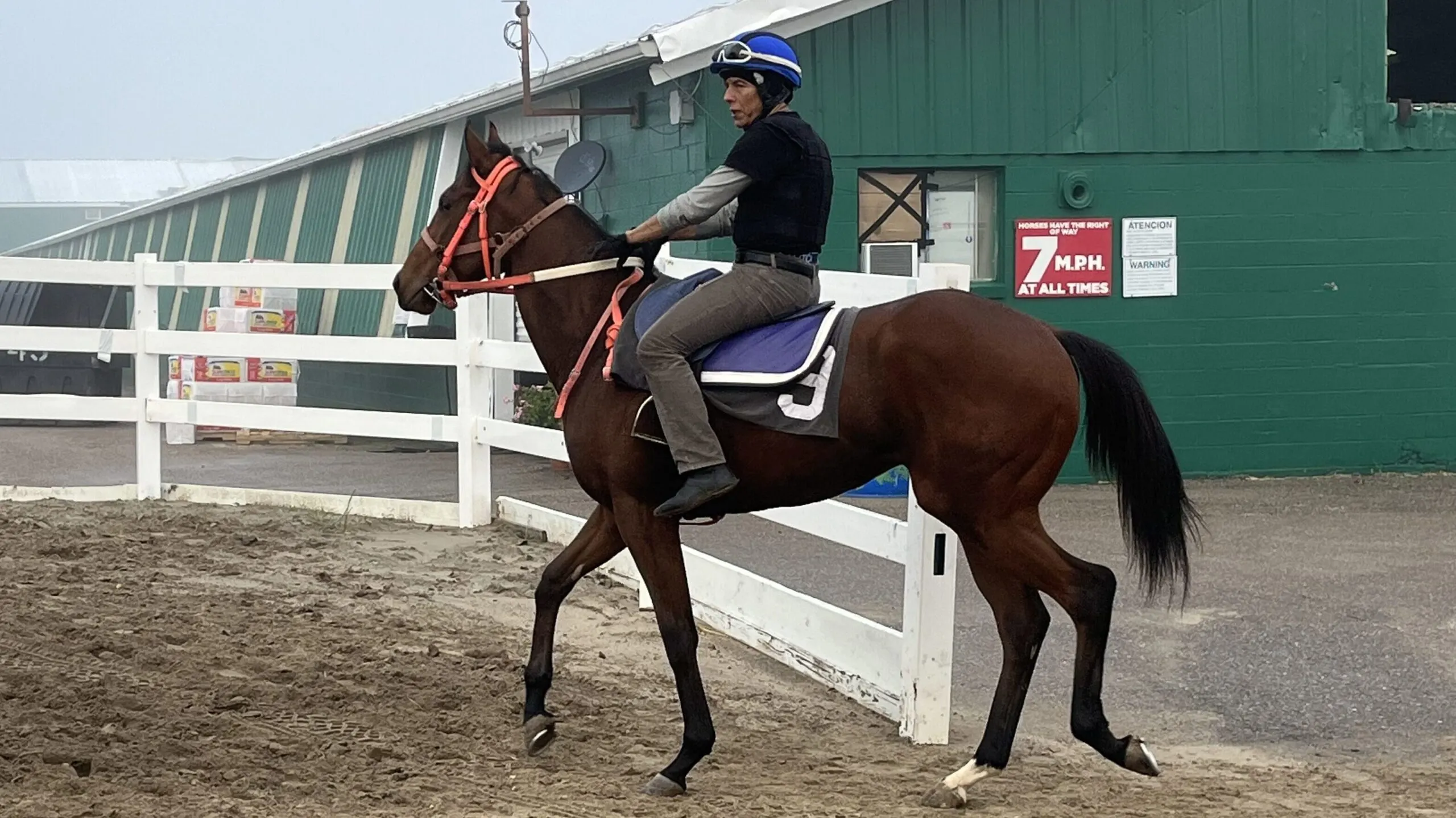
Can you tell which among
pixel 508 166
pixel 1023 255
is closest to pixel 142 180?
pixel 1023 255

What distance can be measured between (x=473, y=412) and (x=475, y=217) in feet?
14.4

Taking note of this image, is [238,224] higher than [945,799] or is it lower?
higher

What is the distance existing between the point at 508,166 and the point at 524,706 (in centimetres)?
193

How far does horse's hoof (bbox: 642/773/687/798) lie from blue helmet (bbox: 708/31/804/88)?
224 cm

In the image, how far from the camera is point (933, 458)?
4926 millimetres

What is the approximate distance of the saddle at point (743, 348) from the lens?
507 centimetres

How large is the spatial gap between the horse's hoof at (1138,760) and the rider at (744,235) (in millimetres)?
1479

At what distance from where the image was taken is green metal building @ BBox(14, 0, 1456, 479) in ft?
43.7

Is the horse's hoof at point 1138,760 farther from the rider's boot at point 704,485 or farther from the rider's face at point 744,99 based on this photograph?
the rider's face at point 744,99

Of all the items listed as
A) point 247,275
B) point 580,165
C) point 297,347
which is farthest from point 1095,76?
point 247,275

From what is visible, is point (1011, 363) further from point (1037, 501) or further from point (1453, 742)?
point (1453, 742)

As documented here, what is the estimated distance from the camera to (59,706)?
5.34 m

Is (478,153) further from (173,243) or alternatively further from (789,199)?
(173,243)

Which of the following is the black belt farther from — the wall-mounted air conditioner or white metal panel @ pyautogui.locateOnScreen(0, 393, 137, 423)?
the wall-mounted air conditioner
